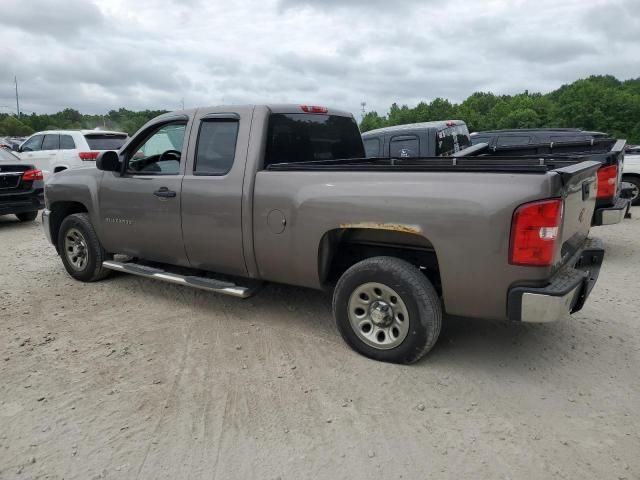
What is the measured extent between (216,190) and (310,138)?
105 centimetres

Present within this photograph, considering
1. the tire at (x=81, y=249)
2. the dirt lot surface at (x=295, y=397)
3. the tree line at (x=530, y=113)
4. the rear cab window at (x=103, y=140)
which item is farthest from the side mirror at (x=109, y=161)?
the tree line at (x=530, y=113)

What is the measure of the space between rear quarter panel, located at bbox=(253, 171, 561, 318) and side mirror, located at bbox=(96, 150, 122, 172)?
1932 mm

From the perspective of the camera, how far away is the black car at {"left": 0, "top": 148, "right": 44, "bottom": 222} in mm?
9547

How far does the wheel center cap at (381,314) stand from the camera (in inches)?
145

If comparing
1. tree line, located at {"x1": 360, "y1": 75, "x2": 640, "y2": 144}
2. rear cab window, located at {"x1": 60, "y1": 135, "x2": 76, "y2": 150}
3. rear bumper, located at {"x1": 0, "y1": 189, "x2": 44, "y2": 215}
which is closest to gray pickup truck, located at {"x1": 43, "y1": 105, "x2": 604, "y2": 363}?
rear bumper, located at {"x1": 0, "y1": 189, "x2": 44, "y2": 215}

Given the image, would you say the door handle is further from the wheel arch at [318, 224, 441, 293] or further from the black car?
the black car

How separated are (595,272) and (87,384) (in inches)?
148

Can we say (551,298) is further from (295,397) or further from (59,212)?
(59,212)

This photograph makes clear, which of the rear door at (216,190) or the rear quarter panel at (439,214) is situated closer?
the rear quarter panel at (439,214)

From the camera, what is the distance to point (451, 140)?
31.6 ft

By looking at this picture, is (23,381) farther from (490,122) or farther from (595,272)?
(490,122)

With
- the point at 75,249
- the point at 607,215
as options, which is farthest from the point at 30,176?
the point at 607,215

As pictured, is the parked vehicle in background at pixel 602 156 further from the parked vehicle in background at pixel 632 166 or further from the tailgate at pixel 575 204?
the parked vehicle in background at pixel 632 166

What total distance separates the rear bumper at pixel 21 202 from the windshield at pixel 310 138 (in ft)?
24.3
